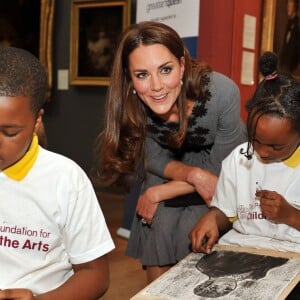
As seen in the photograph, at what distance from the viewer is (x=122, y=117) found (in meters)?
1.98

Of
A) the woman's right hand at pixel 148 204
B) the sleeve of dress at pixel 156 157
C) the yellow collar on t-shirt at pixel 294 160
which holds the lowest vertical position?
the woman's right hand at pixel 148 204

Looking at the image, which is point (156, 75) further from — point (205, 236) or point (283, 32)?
point (283, 32)

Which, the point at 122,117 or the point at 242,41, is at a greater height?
the point at 242,41

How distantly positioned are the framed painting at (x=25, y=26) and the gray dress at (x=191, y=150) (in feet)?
11.2

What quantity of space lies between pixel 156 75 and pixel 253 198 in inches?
21.5

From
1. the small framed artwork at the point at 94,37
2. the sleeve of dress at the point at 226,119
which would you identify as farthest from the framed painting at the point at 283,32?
the small framed artwork at the point at 94,37

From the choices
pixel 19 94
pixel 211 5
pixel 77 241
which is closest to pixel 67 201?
pixel 77 241

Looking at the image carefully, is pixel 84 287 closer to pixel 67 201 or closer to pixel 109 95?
pixel 67 201

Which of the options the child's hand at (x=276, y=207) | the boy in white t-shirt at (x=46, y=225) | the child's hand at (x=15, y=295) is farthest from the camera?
the child's hand at (x=276, y=207)

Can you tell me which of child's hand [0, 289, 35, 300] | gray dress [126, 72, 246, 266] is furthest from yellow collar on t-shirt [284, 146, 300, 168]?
child's hand [0, 289, 35, 300]

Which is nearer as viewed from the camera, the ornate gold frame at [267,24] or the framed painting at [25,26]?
the ornate gold frame at [267,24]

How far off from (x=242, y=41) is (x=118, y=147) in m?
1.34

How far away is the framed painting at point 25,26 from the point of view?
5.28 m

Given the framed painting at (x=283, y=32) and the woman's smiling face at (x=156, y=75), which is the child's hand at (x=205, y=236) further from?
the framed painting at (x=283, y=32)
